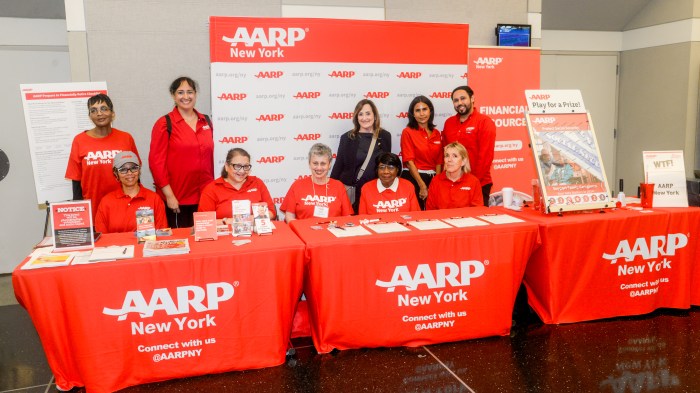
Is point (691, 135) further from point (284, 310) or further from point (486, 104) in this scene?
point (284, 310)

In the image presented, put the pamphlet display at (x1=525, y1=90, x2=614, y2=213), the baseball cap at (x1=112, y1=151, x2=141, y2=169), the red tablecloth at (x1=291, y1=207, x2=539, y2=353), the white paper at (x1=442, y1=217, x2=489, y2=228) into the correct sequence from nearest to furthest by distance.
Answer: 1. the red tablecloth at (x1=291, y1=207, x2=539, y2=353)
2. the white paper at (x1=442, y1=217, x2=489, y2=228)
3. the baseball cap at (x1=112, y1=151, x2=141, y2=169)
4. the pamphlet display at (x1=525, y1=90, x2=614, y2=213)

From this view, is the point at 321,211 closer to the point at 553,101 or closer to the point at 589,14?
the point at 553,101

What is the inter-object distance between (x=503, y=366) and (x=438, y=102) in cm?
262

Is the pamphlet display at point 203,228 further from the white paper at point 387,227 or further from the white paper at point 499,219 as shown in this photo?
the white paper at point 499,219

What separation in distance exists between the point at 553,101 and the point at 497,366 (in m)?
1.74

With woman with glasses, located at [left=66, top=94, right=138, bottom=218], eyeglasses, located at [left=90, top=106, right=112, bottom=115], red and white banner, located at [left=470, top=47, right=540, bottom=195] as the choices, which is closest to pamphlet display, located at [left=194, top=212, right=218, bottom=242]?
woman with glasses, located at [left=66, top=94, right=138, bottom=218]

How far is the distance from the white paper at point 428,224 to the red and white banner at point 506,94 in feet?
7.21

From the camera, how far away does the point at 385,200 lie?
3582mm

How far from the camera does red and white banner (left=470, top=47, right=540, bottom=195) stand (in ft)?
16.1

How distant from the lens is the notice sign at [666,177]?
3.39 metres

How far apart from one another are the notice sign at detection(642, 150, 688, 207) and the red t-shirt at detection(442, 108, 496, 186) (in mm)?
1126

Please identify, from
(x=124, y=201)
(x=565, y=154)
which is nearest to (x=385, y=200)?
(x=565, y=154)

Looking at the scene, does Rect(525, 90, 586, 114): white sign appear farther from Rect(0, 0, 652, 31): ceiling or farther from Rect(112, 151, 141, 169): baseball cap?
Rect(0, 0, 652, 31): ceiling

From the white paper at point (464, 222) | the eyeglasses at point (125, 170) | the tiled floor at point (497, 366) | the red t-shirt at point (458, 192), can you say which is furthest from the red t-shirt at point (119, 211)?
the red t-shirt at point (458, 192)
